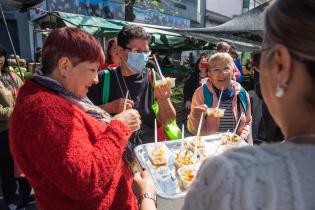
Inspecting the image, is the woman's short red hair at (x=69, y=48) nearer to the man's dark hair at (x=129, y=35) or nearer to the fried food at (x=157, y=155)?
the fried food at (x=157, y=155)

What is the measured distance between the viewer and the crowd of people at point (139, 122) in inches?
25.4

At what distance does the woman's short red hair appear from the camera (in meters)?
1.39

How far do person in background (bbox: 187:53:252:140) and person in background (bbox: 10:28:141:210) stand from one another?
1470mm

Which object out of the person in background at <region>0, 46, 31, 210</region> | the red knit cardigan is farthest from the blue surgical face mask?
the person in background at <region>0, 46, 31, 210</region>

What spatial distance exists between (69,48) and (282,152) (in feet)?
3.56

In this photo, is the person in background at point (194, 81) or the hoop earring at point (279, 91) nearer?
the hoop earring at point (279, 91)

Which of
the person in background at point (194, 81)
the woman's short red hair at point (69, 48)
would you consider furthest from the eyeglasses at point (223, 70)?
the person in background at point (194, 81)

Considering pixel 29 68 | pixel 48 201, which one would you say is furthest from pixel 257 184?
pixel 29 68

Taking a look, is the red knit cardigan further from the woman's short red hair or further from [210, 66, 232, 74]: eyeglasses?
[210, 66, 232, 74]: eyeglasses

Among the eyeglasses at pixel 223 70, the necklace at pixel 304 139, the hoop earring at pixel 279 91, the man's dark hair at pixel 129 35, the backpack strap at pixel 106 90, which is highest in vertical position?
the man's dark hair at pixel 129 35

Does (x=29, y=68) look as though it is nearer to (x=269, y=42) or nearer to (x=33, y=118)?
(x=33, y=118)

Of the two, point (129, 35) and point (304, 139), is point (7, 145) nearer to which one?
point (129, 35)

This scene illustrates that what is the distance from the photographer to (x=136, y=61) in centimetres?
254

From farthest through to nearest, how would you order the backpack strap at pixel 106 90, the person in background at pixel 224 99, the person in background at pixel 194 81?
the person in background at pixel 194 81
the person in background at pixel 224 99
the backpack strap at pixel 106 90
